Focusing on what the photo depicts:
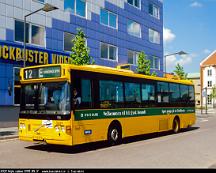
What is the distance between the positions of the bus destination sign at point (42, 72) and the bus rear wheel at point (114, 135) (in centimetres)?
330

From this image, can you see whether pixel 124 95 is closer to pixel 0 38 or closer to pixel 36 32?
pixel 0 38

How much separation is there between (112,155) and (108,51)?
22.8m

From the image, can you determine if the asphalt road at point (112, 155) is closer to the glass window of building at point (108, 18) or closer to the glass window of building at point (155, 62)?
the glass window of building at point (108, 18)

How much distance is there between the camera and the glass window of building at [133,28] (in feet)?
122

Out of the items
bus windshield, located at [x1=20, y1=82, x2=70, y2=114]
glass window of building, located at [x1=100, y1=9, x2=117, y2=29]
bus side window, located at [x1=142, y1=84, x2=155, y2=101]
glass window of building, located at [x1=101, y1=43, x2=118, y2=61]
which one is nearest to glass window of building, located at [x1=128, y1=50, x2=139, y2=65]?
glass window of building, located at [x1=101, y1=43, x2=118, y2=61]

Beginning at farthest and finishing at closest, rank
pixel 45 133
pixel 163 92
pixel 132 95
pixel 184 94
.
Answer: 1. pixel 184 94
2. pixel 163 92
3. pixel 132 95
4. pixel 45 133

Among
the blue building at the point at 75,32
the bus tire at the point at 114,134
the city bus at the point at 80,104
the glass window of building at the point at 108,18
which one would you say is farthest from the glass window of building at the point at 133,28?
the bus tire at the point at 114,134

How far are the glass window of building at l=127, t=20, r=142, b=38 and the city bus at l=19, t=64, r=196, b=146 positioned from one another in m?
21.5

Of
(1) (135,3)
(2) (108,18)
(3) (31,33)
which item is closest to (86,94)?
(3) (31,33)

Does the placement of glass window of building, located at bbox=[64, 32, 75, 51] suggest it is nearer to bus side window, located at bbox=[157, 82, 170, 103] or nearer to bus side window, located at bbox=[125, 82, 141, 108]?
bus side window, located at bbox=[157, 82, 170, 103]

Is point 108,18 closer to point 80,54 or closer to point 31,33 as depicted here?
point 80,54

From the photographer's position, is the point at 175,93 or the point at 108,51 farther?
the point at 108,51

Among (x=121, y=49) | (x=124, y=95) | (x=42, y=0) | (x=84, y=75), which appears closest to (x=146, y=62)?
(x=121, y=49)

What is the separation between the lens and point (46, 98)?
40.2 feet
